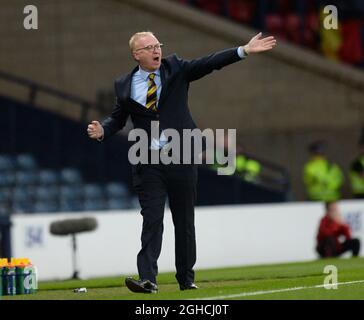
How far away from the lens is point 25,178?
22281mm

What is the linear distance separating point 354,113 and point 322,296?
1543 centimetres

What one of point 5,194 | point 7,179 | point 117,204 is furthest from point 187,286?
point 117,204

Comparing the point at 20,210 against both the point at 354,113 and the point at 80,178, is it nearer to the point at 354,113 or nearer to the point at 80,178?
the point at 80,178

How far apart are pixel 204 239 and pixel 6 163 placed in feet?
12.9

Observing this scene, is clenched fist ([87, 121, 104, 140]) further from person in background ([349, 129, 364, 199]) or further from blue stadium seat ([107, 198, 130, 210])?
person in background ([349, 129, 364, 199])

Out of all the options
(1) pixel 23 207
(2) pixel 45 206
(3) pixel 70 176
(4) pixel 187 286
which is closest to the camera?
(4) pixel 187 286

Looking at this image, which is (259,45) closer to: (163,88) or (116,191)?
(163,88)

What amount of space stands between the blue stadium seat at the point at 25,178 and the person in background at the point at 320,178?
4.73 meters

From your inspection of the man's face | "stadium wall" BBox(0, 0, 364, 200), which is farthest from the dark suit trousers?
"stadium wall" BBox(0, 0, 364, 200)

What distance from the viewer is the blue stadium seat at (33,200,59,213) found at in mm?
21641

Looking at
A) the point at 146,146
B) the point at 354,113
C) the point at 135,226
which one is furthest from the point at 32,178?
the point at 146,146

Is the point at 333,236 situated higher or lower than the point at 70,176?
lower

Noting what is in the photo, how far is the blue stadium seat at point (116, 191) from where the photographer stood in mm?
22922

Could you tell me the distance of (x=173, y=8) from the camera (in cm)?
2505
